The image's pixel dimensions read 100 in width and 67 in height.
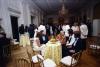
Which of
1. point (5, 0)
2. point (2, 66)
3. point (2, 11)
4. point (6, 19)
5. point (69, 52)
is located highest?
point (5, 0)

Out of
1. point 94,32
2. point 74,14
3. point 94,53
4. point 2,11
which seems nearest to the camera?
point 94,53

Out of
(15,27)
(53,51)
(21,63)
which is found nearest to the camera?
(21,63)

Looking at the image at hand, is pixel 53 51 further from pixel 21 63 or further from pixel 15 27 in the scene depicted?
pixel 15 27

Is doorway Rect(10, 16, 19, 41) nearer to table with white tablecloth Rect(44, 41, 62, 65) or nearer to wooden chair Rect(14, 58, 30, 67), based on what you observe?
wooden chair Rect(14, 58, 30, 67)

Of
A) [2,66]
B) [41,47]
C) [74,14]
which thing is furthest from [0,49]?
[74,14]

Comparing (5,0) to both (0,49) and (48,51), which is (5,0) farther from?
(48,51)

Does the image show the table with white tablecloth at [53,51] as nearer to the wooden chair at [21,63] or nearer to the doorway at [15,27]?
the wooden chair at [21,63]

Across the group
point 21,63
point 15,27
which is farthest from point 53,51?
point 15,27

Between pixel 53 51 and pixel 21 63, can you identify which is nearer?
pixel 21 63

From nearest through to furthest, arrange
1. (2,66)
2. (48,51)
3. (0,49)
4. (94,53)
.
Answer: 1. (48,51)
2. (2,66)
3. (0,49)
4. (94,53)

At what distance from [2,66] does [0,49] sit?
0.73 meters

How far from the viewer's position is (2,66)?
4562 mm

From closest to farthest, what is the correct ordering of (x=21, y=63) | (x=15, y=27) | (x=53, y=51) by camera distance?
(x=21, y=63) < (x=53, y=51) < (x=15, y=27)

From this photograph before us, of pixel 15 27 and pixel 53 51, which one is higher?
pixel 15 27
